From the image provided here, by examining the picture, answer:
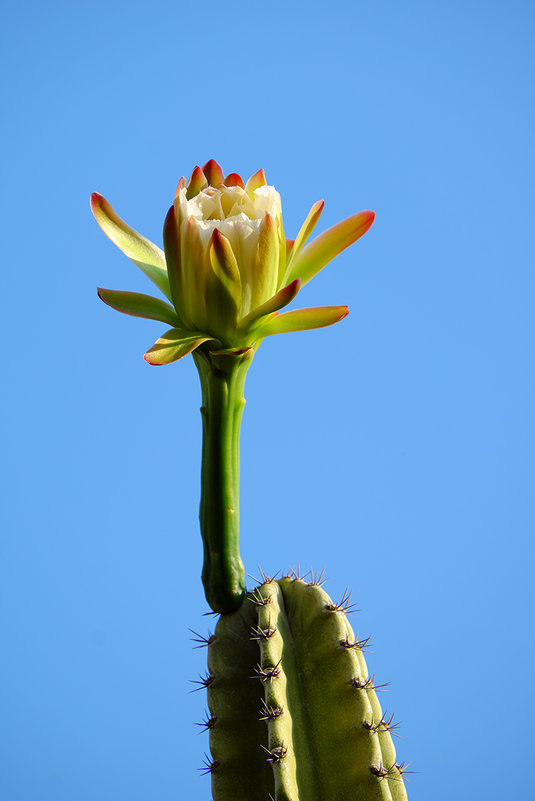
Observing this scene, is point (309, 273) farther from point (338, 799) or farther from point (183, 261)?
point (338, 799)

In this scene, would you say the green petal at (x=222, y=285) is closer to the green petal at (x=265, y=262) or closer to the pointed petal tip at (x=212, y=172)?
the green petal at (x=265, y=262)

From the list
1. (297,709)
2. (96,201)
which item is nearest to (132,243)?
(96,201)

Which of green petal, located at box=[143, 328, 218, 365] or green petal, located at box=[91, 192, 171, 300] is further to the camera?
green petal, located at box=[91, 192, 171, 300]

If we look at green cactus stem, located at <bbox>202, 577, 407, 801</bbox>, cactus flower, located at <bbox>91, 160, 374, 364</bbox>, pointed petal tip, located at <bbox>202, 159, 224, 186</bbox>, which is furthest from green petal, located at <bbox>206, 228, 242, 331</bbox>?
green cactus stem, located at <bbox>202, 577, 407, 801</bbox>

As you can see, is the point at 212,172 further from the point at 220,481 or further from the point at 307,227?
the point at 220,481

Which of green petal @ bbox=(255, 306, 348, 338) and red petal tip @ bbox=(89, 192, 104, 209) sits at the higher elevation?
red petal tip @ bbox=(89, 192, 104, 209)

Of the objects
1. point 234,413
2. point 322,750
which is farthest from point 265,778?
point 234,413

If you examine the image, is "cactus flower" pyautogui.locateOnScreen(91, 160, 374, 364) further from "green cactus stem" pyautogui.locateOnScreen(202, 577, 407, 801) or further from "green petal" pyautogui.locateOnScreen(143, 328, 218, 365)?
"green cactus stem" pyautogui.locateOnScreen(202, 577, 407, 801)
